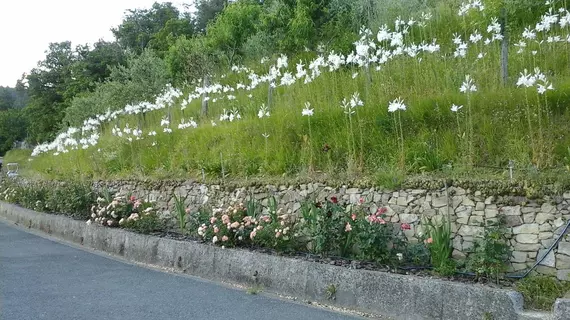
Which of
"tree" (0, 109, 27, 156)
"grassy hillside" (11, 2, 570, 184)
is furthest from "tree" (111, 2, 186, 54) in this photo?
"grassy hillside" (11, 2, 570, 184)

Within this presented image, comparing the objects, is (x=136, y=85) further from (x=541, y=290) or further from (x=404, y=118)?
(x=541, y=290)

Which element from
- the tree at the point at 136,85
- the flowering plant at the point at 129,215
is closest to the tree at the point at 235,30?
Result: the tree at the point at 136,85

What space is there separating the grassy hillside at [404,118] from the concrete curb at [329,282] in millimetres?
1726

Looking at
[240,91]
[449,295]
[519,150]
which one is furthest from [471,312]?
[240,91]

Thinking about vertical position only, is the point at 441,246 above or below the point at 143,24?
below

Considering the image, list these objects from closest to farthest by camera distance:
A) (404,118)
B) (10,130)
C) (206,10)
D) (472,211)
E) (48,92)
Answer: (472,211) < (404,118) < (48,92) < (206,10) < (10,130)

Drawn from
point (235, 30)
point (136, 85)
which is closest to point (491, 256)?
point (136, 85)

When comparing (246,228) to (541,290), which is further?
(246,228)

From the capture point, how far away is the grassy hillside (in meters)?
6.53

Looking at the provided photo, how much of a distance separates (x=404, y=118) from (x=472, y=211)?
2261 millimetres

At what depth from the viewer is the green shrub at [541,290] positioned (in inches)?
183

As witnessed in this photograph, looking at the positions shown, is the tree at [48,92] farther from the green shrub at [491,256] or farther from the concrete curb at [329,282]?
the green shrub at [491,256]

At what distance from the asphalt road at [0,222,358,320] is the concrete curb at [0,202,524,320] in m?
0.25

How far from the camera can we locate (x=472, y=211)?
5723mm
